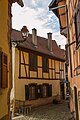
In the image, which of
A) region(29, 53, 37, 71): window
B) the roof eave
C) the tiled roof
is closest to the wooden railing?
region(29, 53, 37, 71): window

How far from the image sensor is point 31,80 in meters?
18.8

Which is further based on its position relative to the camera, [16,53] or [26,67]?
[26,67]

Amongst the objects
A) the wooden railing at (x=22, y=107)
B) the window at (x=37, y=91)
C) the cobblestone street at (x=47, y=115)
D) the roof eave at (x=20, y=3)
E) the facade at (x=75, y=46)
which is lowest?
the cobblestone street at (x=47, y=115)

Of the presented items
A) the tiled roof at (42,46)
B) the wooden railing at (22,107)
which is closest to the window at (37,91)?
the wooden railing at (22,107)

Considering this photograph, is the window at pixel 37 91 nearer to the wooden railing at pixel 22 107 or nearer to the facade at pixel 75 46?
the wooden railing at pixel 22 107

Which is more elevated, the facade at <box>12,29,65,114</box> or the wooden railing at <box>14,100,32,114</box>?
the facade at <box>12,29,65,114</box>

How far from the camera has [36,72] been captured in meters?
19.6

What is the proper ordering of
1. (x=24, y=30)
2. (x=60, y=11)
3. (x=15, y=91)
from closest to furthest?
(x=60, y=11), (x=24, y=30), (x=15, y=91)

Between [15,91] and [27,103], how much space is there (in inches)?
69.2

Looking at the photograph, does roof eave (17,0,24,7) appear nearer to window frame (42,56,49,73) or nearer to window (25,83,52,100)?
window (25,83,52,100)

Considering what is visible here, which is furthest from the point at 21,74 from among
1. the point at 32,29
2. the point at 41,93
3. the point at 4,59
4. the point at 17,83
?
the point at 4,59

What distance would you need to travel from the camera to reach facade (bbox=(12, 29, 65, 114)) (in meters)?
17.1

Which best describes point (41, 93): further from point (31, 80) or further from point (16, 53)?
point (16, 53)

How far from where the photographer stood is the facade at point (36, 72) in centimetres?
1713
